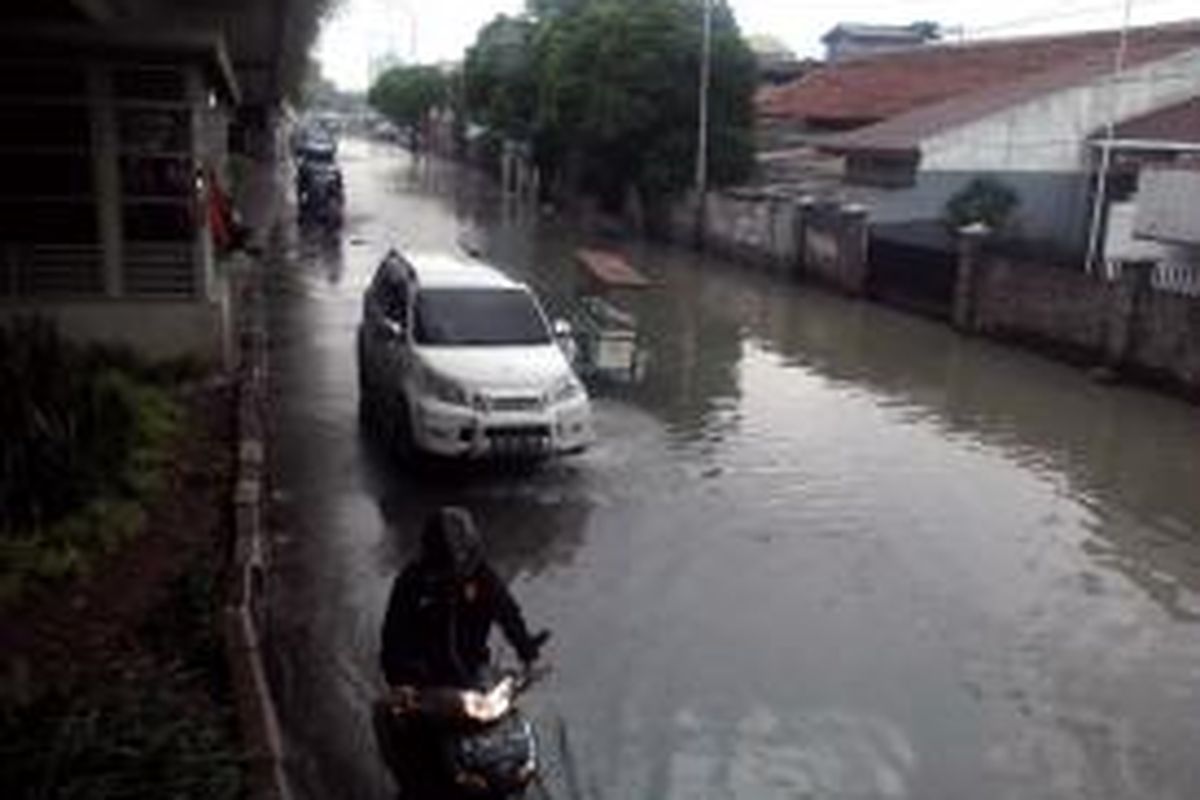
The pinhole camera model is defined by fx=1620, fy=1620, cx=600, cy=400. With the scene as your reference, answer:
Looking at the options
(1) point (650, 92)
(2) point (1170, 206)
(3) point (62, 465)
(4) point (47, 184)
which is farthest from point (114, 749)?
(1) point (650, 92)

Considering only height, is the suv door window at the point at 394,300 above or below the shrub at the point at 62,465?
above

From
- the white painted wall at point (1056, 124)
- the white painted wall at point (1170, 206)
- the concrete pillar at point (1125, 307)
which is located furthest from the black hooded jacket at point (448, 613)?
the white painted wall at point (1056, 124)

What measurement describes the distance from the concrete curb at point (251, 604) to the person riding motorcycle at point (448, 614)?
737mm

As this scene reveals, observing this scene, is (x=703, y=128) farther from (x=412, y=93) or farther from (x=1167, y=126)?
(x=412, y=93)

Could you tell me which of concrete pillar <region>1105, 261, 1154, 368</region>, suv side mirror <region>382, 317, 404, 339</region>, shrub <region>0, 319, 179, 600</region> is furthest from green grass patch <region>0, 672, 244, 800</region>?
concrete pillar <region>1105, 261, 1154, 368</region>

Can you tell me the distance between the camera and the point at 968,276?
29.1 metres

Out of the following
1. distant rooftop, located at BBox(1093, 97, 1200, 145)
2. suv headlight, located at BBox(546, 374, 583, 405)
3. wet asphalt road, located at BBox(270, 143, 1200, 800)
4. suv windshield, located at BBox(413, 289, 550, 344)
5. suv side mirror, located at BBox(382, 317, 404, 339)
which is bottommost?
wet asphalt road, located at BBox(270, 143, 1200, 800)

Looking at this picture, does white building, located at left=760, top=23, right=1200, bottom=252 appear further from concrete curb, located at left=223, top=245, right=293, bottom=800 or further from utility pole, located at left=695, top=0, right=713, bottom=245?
concrete curb, located at left=223, top=245, right=293, bottom=800

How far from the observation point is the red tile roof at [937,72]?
137 feet

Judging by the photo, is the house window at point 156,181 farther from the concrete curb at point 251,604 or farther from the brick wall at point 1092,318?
the brick wall at point 1092,318

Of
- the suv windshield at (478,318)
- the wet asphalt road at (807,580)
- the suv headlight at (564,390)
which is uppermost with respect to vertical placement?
the suv windshield at (478,318)

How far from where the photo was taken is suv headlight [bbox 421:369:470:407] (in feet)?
48.8

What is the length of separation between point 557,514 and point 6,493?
5.04 meters

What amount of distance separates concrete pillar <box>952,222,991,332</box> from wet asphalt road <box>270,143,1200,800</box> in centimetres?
533
